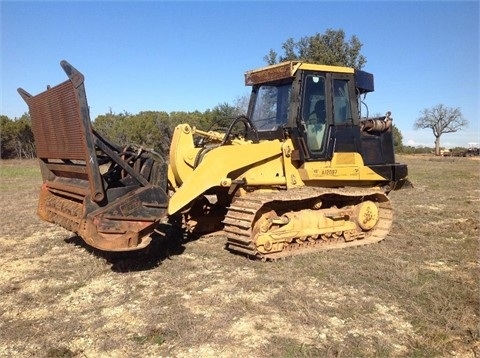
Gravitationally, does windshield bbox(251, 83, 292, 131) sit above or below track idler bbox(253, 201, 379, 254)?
above

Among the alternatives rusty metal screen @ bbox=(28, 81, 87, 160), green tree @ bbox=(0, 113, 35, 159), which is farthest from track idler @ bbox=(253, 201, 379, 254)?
green tree @ bbox=(0, 113, 35, 159)

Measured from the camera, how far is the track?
622 cm

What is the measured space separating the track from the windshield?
4.10ft

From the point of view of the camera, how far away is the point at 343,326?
4.28 meters

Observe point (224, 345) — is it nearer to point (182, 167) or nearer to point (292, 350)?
point (292, 350)

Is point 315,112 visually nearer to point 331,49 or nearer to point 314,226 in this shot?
point 314,226

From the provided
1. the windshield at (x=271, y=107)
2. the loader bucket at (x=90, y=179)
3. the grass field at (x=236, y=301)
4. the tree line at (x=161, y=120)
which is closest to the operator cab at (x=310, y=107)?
the windshield at (x=271, y=107)

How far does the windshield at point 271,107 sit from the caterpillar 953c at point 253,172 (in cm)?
3

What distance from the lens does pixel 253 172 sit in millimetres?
6828

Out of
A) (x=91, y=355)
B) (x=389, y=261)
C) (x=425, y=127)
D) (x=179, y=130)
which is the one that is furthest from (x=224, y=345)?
(x=425, y=127)

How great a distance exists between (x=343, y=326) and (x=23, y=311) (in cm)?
334

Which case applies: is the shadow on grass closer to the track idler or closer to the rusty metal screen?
the track idler

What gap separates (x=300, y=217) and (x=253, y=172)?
3.27 ft

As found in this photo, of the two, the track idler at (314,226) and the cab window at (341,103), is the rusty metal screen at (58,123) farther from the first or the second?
the cab window at (341,103)
